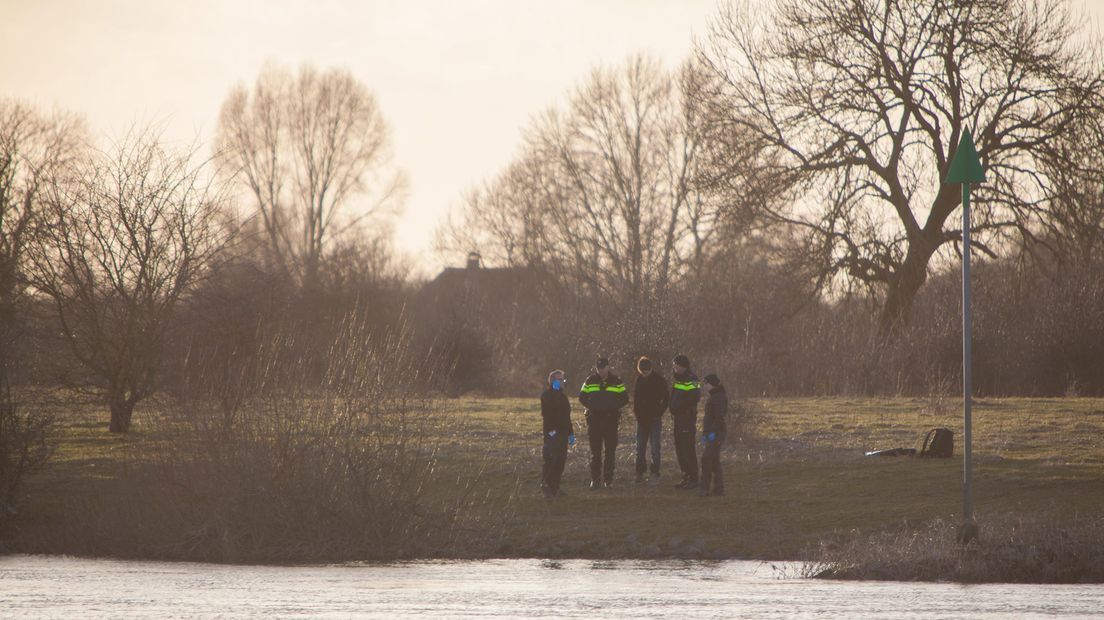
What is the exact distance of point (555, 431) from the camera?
19.4 meters

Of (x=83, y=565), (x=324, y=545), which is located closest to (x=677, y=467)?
(x=324, y=545)

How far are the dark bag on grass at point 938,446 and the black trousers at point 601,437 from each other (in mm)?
5596

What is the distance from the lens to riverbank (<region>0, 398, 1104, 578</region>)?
16.9m

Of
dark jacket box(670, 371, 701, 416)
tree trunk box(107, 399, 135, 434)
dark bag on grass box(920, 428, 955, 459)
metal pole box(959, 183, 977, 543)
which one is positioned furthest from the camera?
tree trunk box(107, 399, 135, 434)

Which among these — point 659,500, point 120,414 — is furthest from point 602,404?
point 120,414

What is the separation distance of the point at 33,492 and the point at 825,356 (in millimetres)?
25027

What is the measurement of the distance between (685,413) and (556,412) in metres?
1.92

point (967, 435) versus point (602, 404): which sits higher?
point (602, 404)

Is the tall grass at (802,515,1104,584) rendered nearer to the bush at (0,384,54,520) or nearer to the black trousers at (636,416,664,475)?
the black trousers at (636,416,664,475)

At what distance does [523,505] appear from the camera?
19.4 meters

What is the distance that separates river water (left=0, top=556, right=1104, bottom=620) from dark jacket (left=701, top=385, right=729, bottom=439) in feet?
11.1

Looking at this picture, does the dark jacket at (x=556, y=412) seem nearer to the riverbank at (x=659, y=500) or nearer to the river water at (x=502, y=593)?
the riverbank at (x=659, y=500)

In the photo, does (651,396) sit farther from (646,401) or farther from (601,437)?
(601,437)

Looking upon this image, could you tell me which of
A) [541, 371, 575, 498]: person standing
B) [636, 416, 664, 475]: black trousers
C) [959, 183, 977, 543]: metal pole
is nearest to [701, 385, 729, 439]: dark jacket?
[636, 416, 664, 475]: black trousers
